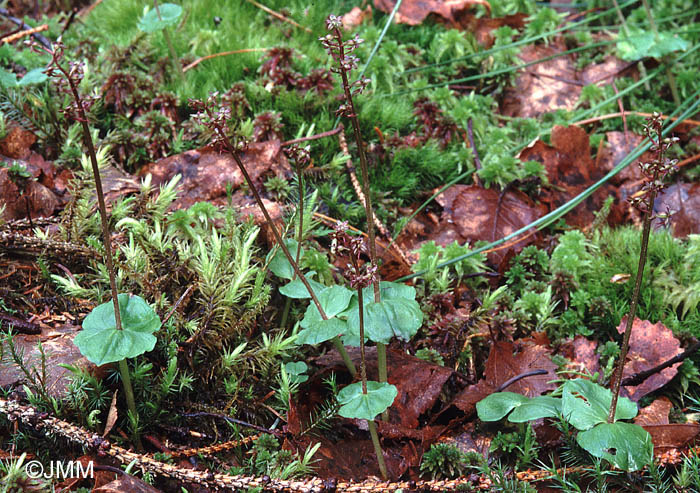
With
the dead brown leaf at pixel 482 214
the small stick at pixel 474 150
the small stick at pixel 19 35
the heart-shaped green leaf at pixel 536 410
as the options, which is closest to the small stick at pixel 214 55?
the small stick at pixel 19 35

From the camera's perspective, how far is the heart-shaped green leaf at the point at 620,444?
1.98m

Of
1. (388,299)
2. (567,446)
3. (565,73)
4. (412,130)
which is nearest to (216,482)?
(388,299)

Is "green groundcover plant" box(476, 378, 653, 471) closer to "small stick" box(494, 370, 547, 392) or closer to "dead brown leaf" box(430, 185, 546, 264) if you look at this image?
"small stick" box(494, 370, 547, 392)

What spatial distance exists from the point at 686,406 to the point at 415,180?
6.05ft

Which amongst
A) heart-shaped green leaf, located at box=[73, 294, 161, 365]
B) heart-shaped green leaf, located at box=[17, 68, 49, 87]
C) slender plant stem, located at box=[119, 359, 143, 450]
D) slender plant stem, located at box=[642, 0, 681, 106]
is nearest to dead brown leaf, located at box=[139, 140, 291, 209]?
heart-shaped green leaf, located at box=[17, 68, 49, 87]

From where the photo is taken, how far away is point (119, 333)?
6.51 ft

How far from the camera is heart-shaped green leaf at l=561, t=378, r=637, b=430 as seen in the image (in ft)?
6.83

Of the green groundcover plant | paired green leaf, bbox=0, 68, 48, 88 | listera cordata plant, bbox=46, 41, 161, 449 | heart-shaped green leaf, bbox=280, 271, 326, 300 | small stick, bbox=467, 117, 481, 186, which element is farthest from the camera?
small stick, bbox=467, 117, 481, 186

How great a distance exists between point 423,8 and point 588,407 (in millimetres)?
3635

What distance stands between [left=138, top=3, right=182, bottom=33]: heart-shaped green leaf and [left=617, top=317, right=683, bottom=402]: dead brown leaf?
3098 mm

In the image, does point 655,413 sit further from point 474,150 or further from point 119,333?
point 119,333

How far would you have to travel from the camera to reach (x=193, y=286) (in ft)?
8.18

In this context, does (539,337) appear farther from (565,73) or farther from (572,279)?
(565,73)

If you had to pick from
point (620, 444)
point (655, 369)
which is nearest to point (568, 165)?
point (655, 369)
